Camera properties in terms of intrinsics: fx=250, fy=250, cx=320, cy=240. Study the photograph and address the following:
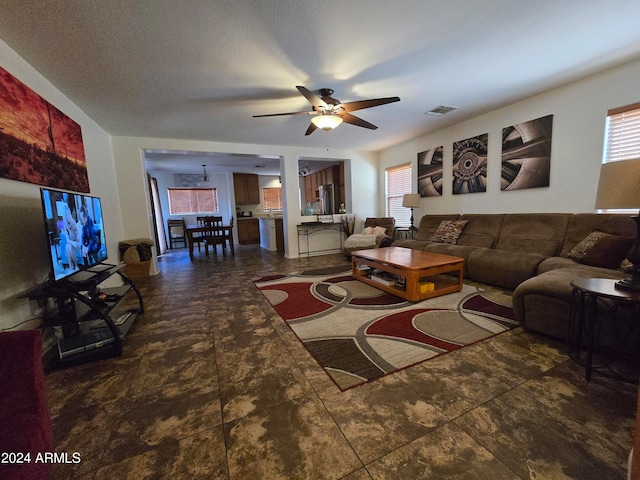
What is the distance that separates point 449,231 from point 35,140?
500 centimetres

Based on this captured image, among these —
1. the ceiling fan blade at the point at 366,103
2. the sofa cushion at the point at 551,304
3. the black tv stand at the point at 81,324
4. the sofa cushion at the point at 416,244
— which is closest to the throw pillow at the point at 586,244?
the sofa cushion at the point at 551,304

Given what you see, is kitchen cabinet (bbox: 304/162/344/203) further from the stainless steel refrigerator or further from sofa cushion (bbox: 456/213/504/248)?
sofa cushion (bbox: 456/213/504/248)

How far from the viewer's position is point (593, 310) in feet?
4.83

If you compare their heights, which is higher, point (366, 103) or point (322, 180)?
point (366, 103)

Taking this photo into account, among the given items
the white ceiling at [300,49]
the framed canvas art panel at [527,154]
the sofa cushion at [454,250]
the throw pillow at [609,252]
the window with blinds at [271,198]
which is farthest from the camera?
the window with blinds at [271,198]

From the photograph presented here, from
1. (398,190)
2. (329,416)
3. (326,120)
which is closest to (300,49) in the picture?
(326,120)

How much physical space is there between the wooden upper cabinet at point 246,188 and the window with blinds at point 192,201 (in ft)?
2.92

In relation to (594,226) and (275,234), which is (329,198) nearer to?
(275,234)

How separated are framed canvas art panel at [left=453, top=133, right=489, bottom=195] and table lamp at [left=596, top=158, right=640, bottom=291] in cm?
261

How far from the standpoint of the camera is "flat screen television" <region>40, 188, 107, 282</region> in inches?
67.1

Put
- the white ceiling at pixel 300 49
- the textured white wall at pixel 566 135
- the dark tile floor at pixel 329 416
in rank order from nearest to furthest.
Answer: the dark tile floor at pixel 329 416, the white ceiling at pixel 300 49, the textured white wall at pixel 566 135

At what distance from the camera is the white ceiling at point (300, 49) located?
1701 millimetres

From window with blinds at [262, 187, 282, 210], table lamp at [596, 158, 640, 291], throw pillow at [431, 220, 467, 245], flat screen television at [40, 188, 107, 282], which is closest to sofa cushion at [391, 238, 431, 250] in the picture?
throw pillow at [431, 220, 467, 245]

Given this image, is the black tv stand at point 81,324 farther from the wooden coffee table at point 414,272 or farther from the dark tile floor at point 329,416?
the wooden coffee table at point 414,272
